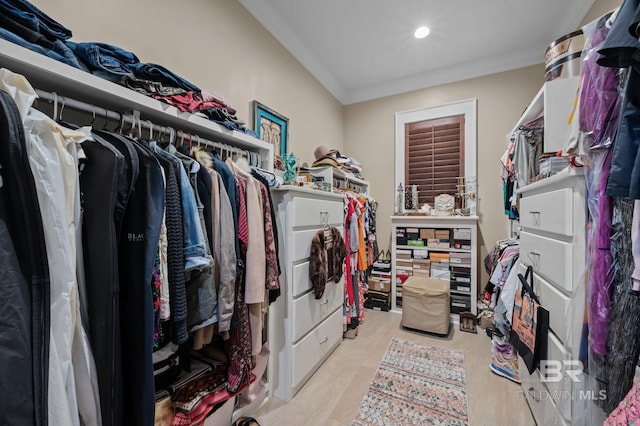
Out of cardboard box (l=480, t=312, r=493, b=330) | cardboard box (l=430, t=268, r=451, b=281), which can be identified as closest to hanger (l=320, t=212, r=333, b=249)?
cardboard box (l=430, t=268, r=451, b=281)

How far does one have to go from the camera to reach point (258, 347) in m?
1.34

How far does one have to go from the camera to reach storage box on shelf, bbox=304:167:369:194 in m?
2.55

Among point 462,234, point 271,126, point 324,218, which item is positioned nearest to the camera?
point 324,218

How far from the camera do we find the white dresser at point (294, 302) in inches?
63.7

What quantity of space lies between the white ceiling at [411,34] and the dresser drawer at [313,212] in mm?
1618

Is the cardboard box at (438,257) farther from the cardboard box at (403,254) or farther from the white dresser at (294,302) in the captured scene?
the white dresser at (294,302)

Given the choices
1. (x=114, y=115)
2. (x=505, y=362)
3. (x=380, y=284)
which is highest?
(x=114, y=115)

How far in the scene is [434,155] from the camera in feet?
10.6

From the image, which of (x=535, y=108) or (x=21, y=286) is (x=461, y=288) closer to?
(x=535, y=108)

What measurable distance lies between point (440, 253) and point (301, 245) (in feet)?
6.32

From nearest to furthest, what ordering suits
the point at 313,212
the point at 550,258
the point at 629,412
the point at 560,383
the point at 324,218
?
the point at 629,412 < the point at 560,383 < the point at 550,258 < the point at 313,212 < the point at 324,218

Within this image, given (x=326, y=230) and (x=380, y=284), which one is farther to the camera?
(x=380, y=284)

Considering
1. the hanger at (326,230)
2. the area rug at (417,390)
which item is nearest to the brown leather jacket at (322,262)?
the hanger at (326,230)

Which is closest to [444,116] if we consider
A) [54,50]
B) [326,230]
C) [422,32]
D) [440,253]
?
[422,32]
